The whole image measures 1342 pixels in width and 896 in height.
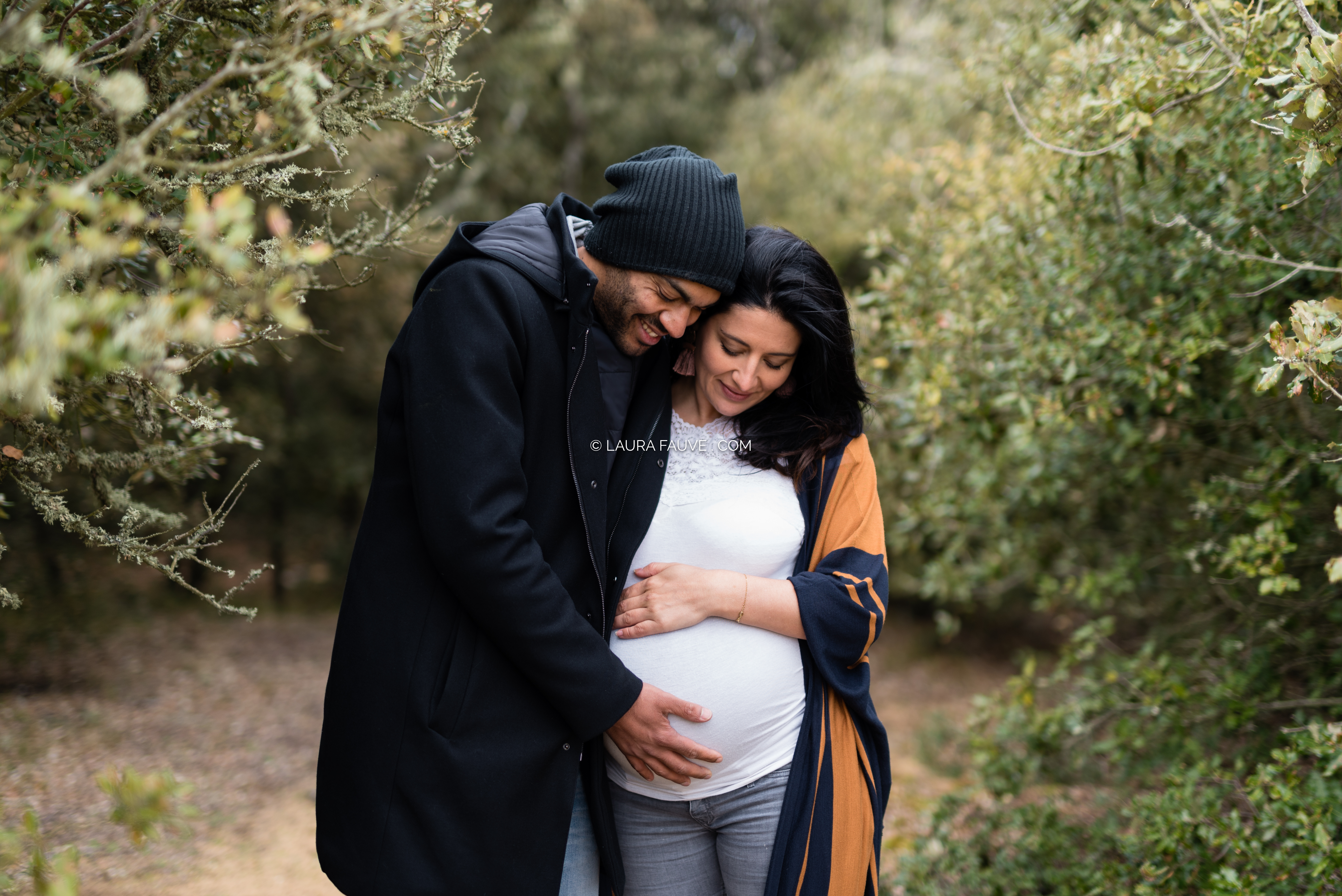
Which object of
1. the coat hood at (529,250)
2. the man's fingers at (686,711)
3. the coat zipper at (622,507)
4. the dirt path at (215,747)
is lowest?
the dirt path at (215,747)

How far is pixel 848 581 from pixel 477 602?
80cm

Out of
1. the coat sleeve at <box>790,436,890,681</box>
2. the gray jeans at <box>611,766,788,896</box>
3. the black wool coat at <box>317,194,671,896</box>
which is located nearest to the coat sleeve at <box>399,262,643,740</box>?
the black wool coat at <box>317,194,671,896</box>

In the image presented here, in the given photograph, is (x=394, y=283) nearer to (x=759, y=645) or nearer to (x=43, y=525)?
(x=43, y=525)

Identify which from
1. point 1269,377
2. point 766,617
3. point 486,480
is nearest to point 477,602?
point 486,480

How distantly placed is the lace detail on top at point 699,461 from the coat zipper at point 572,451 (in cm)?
29

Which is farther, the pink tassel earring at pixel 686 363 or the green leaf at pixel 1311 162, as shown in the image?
the pink tassel earring at pixel 686 363

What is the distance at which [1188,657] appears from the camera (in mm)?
4379

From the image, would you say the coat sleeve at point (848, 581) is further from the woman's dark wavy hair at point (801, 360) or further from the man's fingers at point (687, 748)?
the man's fingers at point (687, 748)

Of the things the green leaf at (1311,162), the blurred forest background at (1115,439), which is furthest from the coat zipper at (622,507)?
the green leaf at (1311,162)

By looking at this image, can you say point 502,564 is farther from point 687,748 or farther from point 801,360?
point 801,360

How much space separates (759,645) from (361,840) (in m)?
0.88

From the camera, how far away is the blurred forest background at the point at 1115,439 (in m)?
2.53

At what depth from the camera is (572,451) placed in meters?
1.81

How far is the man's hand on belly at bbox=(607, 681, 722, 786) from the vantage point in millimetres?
1850
